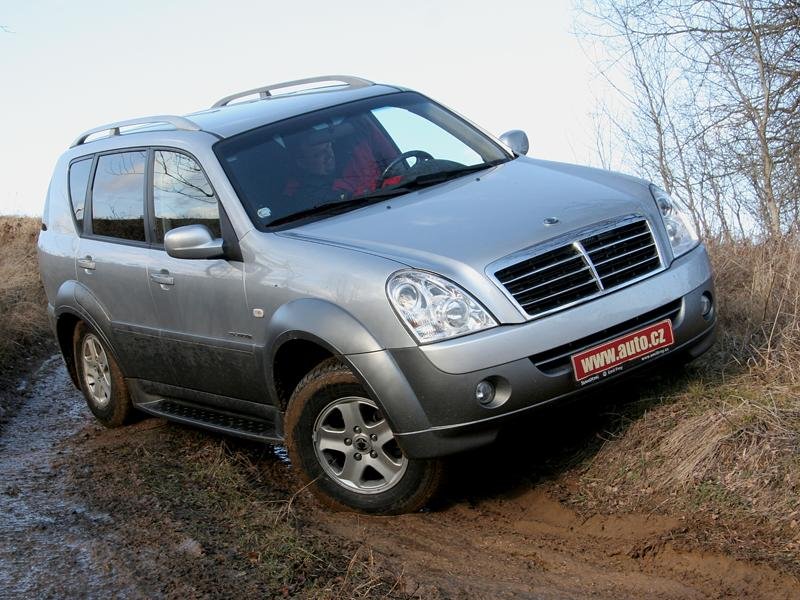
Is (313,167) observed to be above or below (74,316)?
above

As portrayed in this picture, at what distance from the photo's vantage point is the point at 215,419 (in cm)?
587

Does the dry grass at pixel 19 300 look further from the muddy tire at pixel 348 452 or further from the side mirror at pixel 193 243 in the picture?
the muddy tire at pixel 348 452

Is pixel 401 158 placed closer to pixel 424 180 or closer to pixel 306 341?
pixel 424 180

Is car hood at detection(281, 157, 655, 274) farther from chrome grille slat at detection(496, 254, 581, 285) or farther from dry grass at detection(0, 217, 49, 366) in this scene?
dry grass at detection(0, 217, 49, 366)

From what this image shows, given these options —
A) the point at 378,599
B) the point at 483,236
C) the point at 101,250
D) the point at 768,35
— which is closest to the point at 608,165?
the point at 768,35

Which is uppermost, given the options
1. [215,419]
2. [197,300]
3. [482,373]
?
[197,300]

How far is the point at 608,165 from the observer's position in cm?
1112

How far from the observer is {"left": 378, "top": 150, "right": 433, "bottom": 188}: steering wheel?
5.64 meters

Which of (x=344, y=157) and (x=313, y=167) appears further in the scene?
(x=344, y=157)

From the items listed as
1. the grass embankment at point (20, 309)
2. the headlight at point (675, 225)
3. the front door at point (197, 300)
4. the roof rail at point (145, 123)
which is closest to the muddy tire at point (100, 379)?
the front door at point (197, 300)

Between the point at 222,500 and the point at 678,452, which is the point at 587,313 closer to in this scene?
the point at 678,452

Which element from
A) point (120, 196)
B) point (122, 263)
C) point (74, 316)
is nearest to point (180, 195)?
point (122, 263)

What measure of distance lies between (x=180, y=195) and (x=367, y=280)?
70.1 inches

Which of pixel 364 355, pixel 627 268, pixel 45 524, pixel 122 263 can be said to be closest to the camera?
pixel 364 355
